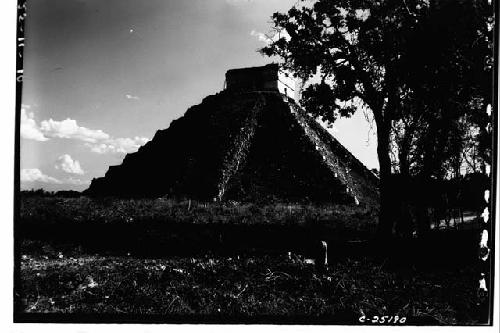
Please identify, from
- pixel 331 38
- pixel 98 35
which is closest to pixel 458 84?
pixel 331 38

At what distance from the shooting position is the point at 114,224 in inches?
485

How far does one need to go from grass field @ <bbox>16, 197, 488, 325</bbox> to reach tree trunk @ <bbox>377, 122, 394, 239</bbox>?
1.77 feet

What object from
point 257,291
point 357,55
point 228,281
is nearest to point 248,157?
point 357,55

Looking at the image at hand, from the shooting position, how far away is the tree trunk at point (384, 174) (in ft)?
31.1

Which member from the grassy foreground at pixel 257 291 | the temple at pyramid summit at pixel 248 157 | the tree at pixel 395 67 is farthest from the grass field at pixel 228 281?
the temple at pyramid summit at pixel 248 157

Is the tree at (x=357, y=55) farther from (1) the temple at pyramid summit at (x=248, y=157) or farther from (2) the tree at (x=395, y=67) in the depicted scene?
(1) the temple at pyramid summit at (x=248, y=157)

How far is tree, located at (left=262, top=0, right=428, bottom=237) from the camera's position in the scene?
363 inches

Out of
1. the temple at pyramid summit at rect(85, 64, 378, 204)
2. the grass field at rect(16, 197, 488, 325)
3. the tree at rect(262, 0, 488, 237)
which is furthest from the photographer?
the temple at pyramid summit at rect(85, 64, 378, 204)

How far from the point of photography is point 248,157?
2384 centimetres

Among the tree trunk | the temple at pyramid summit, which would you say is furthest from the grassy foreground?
the temple at pyramid summit

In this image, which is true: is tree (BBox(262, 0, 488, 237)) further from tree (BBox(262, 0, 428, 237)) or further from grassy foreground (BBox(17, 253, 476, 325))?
grassy foreground (BBox(17, 253, 476, 325))

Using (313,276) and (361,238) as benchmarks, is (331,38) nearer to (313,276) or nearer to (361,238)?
(361,238)

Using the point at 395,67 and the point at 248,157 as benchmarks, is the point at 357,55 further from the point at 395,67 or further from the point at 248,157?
the point at 248,157

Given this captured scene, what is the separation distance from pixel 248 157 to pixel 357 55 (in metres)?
13.9
